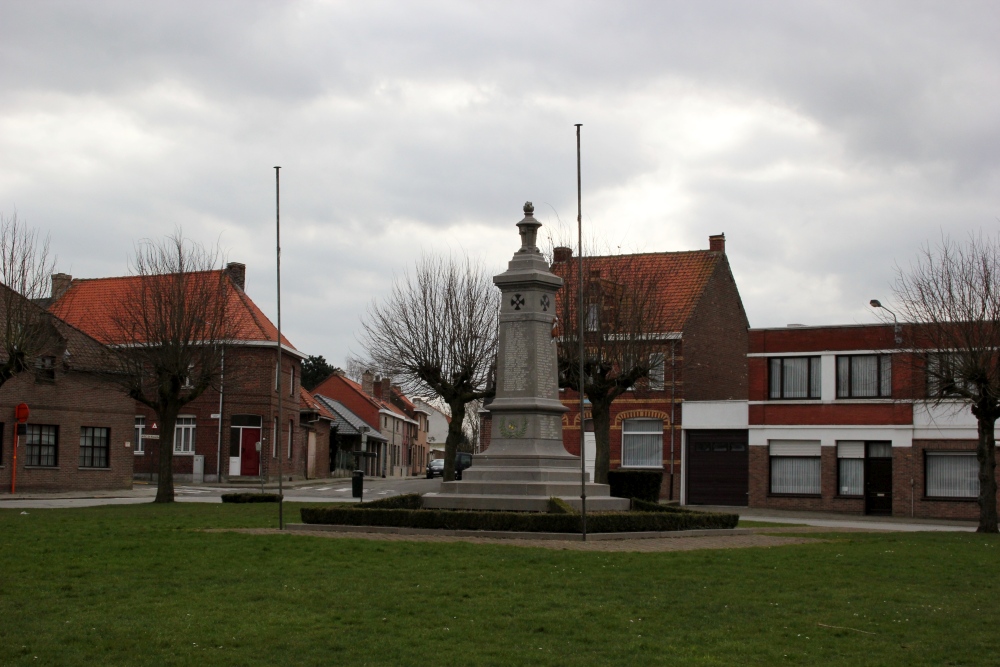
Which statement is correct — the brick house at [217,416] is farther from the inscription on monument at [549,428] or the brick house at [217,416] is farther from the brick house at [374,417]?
the inscription on monument at [549,428]

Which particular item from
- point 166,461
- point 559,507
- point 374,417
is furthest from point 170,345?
point 374,417

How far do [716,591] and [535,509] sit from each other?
323 inches

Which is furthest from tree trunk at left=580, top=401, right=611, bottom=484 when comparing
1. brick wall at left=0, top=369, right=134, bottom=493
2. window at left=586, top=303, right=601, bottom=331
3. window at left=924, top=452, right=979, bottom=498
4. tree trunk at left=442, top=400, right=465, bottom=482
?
brick wall at left=0, top=369, right=134, bottom=493

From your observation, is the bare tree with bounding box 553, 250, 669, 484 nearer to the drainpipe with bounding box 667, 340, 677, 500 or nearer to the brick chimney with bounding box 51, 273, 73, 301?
the drainpipe with bounding box 667, 340, 677, 500

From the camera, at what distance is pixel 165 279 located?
34031 millimetres

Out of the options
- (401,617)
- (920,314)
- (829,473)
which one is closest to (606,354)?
(920,314)

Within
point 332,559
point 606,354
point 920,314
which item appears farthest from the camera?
point 606,354

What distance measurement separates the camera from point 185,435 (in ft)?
175

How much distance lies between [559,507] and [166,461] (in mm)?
16468

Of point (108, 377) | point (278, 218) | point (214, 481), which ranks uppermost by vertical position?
point (278, 218)

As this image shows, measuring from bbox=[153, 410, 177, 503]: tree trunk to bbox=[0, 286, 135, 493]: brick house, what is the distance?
20.2ft

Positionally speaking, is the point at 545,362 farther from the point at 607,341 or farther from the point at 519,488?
the point at 607,341

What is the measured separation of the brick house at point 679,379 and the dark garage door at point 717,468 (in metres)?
0.04

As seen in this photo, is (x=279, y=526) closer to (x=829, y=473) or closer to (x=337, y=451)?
(x=829, y=473)
